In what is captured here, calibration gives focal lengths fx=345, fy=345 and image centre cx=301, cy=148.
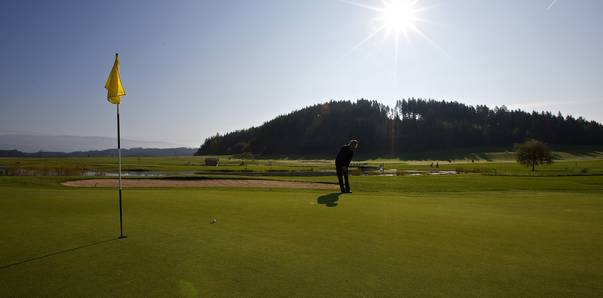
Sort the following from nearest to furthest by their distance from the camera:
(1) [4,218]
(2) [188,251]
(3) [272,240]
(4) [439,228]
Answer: (2) [188,251] < (3) [272,240] < (4) [439,228] < (1) [4,218]

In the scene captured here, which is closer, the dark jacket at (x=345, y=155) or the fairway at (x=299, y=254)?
the fairway at (x=299, y=254)

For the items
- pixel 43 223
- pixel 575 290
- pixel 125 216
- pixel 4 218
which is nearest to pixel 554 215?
pixel 575 290

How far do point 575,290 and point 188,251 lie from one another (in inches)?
250

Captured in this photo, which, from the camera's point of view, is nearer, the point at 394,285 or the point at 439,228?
the point at 394,285

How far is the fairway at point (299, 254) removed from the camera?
4961mm

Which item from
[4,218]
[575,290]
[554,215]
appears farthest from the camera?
[554,215]

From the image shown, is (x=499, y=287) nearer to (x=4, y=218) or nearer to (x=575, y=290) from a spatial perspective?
(x=575, y=290)

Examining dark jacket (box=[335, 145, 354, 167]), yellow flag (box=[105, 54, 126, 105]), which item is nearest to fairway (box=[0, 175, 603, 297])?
yellow flag (box=[105, 54, 126, 105])

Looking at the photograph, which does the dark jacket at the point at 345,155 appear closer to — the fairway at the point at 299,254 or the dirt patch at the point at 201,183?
the fairway at the point at 299,254

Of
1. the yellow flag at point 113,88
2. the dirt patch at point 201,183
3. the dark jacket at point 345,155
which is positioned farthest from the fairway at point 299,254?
the dirt patch at point 201,183

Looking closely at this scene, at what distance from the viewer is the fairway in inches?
195

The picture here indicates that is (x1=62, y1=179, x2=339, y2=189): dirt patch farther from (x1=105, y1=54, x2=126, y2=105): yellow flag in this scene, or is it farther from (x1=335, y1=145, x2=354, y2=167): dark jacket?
(x1=105, y1=54, x2=126, y2=105): yellow flag

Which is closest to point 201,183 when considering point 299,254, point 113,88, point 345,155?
point 345,155

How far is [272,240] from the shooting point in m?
7.67
